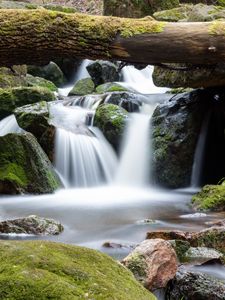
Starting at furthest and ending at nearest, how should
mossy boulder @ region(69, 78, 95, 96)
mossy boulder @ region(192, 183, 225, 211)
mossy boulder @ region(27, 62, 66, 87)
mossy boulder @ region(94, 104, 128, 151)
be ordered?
mossy boulder @ region(27, 62, 66, 87) → mossy boulder @ region(69, 78, 95, 96) → mossy boulder @ region(94, 104, 128, 151) → mossy boulder @ region(192, 183, 225, 211)

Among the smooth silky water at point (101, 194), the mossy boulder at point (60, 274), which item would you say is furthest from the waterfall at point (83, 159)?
the mossy boulder at point (60, 274)

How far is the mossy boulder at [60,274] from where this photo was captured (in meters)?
1.96

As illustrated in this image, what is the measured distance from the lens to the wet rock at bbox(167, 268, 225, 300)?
3.42 metres

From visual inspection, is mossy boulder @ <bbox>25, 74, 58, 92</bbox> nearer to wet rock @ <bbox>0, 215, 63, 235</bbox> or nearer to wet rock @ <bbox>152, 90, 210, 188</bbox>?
wet rock @ <bbox>152, 90, 210, 188</bbox>

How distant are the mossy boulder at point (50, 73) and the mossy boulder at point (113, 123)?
6965 millimetres

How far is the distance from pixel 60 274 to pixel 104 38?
2.74m

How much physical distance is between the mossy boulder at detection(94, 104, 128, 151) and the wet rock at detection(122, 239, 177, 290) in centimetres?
689

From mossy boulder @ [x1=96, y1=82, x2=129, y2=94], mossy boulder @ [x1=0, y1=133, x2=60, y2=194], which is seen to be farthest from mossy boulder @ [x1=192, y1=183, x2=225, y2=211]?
mossy boulder @ [x1=96, y1=82, x2=129, y2=94]

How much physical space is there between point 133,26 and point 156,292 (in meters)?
2.41

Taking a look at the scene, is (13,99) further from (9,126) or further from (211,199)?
(211,199)

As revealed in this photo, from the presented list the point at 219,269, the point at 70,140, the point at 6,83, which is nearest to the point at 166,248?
the point at 219,269

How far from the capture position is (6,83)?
14.5 metres

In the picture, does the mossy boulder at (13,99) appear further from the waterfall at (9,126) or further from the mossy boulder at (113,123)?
the mossy boulder at (113,123)

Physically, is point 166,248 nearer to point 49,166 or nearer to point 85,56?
point 85,56
